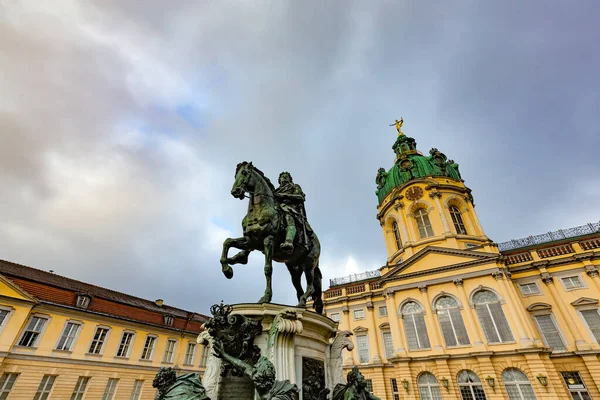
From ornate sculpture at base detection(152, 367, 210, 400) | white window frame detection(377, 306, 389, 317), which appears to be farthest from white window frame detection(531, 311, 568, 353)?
ornate sculpture at base detection(152, 367, 210, 400)

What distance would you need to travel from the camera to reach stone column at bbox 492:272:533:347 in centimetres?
1785

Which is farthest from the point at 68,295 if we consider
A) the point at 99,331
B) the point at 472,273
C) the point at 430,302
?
the point at 472,273

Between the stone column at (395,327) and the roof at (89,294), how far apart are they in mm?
19759

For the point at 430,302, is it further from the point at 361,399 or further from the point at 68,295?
the point at 68,295

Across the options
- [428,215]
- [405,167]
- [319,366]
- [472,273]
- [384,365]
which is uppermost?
[405,167]

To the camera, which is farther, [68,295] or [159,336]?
[159,336]

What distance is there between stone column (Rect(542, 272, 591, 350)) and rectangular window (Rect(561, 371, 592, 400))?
1.81m

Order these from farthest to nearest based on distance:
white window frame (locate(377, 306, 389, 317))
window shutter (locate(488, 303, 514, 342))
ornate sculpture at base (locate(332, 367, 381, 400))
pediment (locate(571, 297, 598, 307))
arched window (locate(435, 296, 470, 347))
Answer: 1. white window frame (locate(377, 306, 389, 317))
2. arched window (locate(435, 296, 470, 347))
3. window shutter (locate(488, 303, 514, 342))
4. pediment (locate(571, 297, 598, 307))
5. ornate sculpture at base (locate(332, 367, 381, 400))

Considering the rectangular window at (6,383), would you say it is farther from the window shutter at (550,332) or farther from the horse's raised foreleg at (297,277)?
the window shutter at (550,332)

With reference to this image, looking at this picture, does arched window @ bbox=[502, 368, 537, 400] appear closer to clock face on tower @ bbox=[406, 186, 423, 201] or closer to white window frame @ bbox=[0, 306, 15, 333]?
clock face on tower @ bbox=[406, 186, 423, 201]

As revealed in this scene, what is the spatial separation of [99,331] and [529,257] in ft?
116

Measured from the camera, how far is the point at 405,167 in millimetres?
31141

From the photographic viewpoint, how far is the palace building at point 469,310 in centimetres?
1777

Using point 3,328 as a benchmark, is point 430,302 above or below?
above
